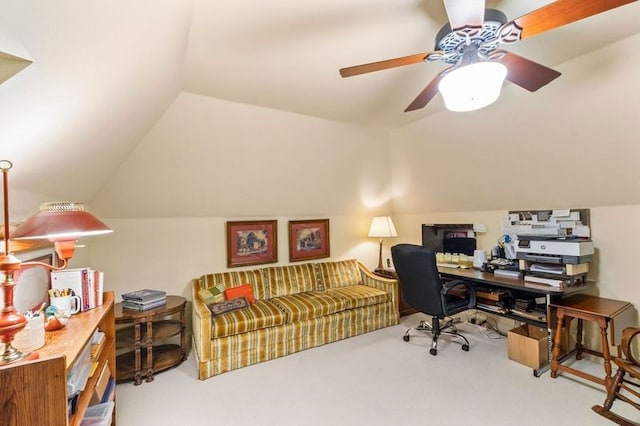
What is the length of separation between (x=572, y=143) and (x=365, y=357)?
105 inches

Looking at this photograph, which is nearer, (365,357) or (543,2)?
(543,2)

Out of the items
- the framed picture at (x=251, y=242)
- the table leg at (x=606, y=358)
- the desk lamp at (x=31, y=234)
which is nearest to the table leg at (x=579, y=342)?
the table leg at (x=606, y=358)

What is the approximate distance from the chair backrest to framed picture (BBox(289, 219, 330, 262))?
136 cm

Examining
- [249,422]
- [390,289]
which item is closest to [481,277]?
[390,289]

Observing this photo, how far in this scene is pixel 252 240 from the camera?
384 cm

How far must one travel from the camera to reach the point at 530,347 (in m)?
2.68

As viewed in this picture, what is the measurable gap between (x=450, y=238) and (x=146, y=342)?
3613 mm

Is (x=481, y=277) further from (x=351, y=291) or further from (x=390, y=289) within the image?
(x=351, y=291)

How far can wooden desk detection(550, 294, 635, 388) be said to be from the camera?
2.30 m

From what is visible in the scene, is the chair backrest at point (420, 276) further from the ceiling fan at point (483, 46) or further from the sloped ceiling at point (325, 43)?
the ceiling fan at point (483, 46)

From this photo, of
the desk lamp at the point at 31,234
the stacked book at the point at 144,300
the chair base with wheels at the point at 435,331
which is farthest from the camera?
the chair base with wheels at the point at 435,331

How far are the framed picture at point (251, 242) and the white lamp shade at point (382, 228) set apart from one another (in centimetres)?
A: 146

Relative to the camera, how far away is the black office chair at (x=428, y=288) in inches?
116

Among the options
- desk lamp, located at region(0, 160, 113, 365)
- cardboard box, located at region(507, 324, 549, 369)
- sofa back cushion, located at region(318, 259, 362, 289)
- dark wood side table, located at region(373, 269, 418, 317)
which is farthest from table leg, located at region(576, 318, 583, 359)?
desk lamp, located at region(0, 160, 113, 365)
